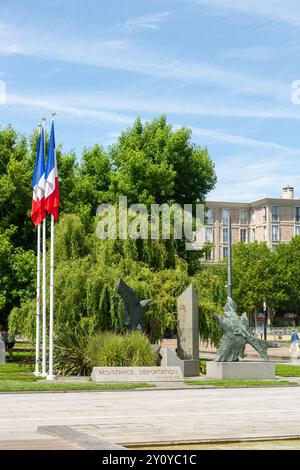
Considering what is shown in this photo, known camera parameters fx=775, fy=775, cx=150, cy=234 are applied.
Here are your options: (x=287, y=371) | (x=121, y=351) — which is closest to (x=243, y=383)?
(x=121, y=351)

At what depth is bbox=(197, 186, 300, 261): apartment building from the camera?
123m

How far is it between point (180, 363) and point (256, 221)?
101147 mm

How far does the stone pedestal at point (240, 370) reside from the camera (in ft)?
84.5

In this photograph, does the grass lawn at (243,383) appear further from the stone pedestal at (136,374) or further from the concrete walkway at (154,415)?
the concrete walkway at (154,415)

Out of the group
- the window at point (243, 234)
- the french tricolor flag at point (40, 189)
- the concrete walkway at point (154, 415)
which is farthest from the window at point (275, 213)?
the concrete walkway at point (154, 415)

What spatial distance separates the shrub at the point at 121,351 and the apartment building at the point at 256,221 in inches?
3762

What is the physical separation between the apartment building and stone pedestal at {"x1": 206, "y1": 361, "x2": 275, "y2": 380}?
314ft

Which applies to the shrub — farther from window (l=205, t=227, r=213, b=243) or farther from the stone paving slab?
window (l=205, t=227, r=213, b=243)

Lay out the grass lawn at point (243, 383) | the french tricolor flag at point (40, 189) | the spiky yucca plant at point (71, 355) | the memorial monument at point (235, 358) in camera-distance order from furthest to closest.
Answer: the spiky yucca plant at point (71, 355) → the french tricolor flag at point (40, 189) → the memorial monument at point (235, 358) → the grass lawn at point (243, 383)

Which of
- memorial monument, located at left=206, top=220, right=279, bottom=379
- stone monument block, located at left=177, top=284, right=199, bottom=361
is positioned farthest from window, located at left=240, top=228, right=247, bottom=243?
memorial monument, located at left=206, top=220, right=279, bottom=379

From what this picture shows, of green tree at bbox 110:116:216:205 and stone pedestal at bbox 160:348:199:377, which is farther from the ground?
green tree at bbox 110:116:216:205

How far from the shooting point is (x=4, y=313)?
40.7m
